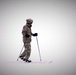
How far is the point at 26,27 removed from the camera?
36.6 ft

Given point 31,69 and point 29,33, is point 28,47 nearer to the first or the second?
point 29,33

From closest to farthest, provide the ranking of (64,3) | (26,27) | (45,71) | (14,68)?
(45,71)
(14,68)
(26,27)
(64,3)

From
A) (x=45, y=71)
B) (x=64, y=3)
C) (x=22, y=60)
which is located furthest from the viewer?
(x=64, y=3)

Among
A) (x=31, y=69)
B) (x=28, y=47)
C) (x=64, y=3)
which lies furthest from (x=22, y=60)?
(x=64, y=3)

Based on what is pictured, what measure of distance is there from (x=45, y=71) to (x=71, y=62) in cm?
231

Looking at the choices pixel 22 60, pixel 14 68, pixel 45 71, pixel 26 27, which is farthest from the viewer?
pixel 22 60

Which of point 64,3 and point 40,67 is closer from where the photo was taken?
point 40,67

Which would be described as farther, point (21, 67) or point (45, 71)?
point (21, 67)

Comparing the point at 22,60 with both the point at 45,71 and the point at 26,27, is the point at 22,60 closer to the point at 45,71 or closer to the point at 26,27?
the point at 26,27

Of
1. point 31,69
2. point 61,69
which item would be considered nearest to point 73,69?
point 61,69

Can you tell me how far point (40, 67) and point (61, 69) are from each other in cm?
72

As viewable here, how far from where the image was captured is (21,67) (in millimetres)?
9930

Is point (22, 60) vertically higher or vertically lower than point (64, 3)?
lower

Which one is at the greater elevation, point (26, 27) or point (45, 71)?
point (26, 27)
